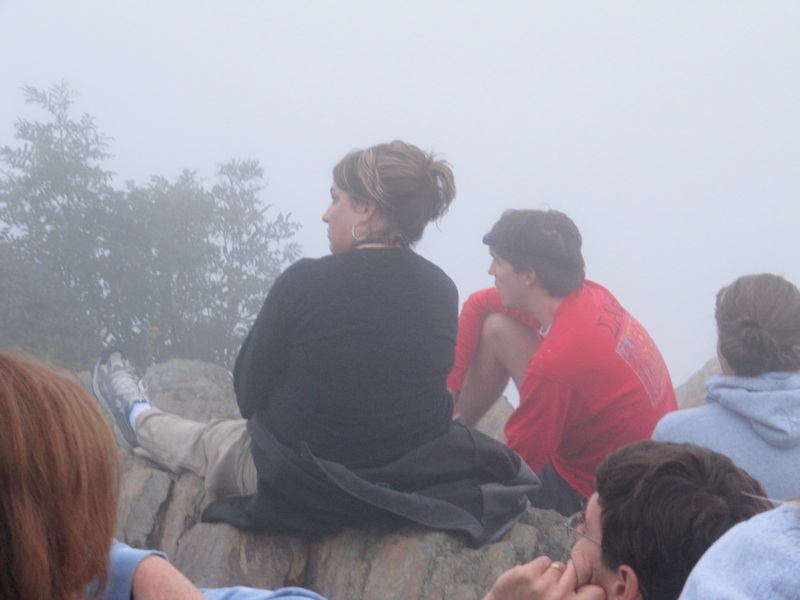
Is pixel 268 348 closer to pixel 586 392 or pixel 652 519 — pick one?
pixel 586 392

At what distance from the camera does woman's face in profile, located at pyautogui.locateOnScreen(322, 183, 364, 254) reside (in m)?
2.39

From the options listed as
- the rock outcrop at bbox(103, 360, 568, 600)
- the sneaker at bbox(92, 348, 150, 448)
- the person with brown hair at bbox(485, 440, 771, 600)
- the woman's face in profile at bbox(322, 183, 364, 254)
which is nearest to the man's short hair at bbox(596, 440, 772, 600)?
the person with brown hair at bbox(485, 440, 771, 600)

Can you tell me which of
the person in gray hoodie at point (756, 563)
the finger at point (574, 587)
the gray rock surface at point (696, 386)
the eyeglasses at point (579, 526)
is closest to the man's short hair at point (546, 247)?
the eyeglasses at point (579, 526)

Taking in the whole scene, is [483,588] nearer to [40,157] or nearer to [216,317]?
[216,317]

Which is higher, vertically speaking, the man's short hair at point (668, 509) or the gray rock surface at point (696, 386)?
the man's short hair at point (668, 509)

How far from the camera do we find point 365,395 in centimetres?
219

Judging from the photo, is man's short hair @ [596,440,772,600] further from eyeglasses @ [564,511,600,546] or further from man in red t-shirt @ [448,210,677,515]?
man in red t-shirt @ [448,210,677,515]

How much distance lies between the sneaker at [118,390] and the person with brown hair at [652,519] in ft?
6.38

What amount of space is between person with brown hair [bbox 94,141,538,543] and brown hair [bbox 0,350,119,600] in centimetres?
120

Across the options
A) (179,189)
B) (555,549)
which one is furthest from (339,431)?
(179,189)

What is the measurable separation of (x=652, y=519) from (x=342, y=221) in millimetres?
1481

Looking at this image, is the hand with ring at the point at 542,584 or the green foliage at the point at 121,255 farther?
the green foliage at the point at 121,255

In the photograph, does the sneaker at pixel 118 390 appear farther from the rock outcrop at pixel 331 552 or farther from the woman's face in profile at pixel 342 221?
the woman's face in profile at pixel 342 221

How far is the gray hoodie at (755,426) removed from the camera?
1.78 m
